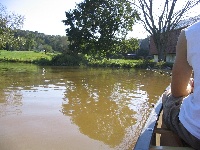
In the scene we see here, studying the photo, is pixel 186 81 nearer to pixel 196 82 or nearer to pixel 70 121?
pixel 196 82

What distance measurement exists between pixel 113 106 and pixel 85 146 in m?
3.41

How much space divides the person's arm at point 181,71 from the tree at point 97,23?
33792mm

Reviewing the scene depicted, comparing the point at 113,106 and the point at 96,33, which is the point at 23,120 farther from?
the point at 96,33

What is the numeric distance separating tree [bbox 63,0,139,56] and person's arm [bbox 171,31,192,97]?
33.8 m

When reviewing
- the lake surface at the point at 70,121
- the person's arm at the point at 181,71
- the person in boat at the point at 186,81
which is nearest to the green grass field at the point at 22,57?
the lake surface at the point at 70,121

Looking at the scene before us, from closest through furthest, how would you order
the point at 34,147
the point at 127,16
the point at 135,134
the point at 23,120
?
the point at 34,147 → the point at 135,134 → the point at 23,120 → the point at 127,16

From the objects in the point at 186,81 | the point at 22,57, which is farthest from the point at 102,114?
the point at 22,57

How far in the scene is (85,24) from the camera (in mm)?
36531

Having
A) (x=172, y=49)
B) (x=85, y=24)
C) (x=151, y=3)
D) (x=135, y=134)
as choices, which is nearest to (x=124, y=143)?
(x=135, y=134)

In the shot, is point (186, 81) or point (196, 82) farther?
point (186, 81)

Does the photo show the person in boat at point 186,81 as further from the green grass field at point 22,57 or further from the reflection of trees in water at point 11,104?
the green grass field at point 22,57

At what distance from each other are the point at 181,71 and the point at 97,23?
34.8 metres

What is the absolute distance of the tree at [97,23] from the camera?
3591 cm

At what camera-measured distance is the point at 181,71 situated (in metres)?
2.02
